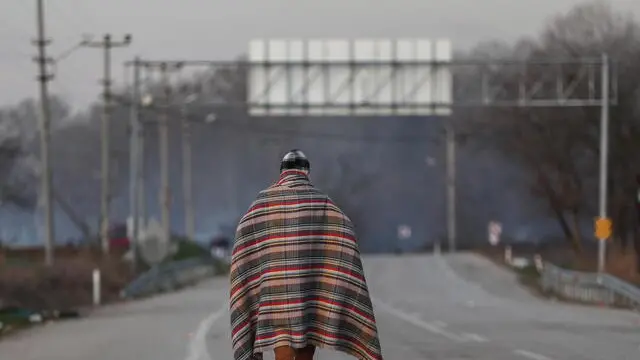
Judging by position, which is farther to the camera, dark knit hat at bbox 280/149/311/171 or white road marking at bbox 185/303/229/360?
white road marking at bbox 185/303/229/360

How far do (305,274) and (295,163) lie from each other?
27.7 inches

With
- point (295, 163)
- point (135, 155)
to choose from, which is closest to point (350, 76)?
point (135, 155)

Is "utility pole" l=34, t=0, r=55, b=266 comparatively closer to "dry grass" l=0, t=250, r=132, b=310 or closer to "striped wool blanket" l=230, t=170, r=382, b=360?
"dry grass" l=0, t=250, r=132, b=310

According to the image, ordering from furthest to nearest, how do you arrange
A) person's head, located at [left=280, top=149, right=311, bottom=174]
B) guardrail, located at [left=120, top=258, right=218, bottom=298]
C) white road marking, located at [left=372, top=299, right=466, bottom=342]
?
guardrail, located at [left=120, top=258, right=218, bottom=298] < white road marking, located at [left=372, top=299, right=466, bottom=342] < person's head, located at [left=280, top=149, right=311, bottom=174]

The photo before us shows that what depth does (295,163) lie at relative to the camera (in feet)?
25.7

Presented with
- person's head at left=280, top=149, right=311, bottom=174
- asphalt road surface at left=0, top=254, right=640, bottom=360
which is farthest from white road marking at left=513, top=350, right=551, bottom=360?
person's head at left=280, top=149, right=311, bottom=174

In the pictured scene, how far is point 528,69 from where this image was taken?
53.7m

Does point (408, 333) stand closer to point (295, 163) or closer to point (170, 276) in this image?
point (295, 163)

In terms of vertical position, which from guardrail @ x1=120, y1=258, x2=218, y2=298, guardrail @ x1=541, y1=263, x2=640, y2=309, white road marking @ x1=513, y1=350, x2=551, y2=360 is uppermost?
Result: white road marking @ x1=513, y1=350, x2=551, y2=360

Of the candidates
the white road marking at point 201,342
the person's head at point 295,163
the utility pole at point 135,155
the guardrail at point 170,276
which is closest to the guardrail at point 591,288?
the white road marking at point 201,342

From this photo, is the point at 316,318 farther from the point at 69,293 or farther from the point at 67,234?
the point at 67,234

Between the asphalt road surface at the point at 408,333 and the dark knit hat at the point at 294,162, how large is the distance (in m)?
7.87

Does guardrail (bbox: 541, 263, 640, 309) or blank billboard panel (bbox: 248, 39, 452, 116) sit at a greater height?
blank billboard panel (bbox: 248, 39, 452, 116)

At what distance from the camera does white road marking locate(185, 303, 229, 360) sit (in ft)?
52.7
